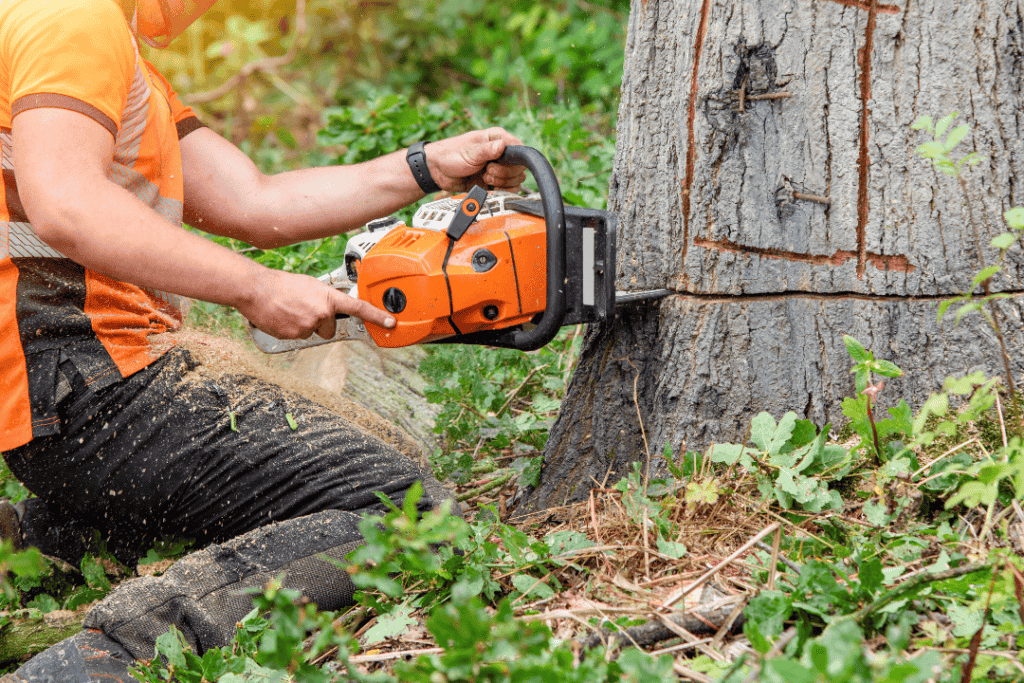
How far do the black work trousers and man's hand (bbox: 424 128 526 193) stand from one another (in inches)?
34.5

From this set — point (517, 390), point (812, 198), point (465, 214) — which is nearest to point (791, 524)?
point (812, 198)

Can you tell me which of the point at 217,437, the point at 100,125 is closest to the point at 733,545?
the point at 217,437

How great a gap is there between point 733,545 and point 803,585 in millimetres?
280

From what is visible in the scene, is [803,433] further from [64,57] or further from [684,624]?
[64,57]

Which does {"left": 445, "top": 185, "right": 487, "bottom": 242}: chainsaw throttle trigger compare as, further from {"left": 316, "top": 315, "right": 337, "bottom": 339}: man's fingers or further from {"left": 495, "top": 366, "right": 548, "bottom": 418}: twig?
{"left": 495, "top": 366, "right": 548, "bottom": 418}: twig

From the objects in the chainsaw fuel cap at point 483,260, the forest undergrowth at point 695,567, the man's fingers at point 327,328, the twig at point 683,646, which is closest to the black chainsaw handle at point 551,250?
the chainsaw fuel cap at point 483,260

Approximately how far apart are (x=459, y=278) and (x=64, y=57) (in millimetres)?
1067

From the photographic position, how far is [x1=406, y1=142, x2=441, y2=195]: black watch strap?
264 cm

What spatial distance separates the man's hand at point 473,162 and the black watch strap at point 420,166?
0.02 m

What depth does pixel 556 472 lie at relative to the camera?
2.35m

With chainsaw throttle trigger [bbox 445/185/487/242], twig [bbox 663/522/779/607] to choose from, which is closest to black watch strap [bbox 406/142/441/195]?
chainsaw throttle trigger [bbox 445/185/487/242]

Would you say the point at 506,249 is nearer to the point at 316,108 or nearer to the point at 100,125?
the point at 100,125

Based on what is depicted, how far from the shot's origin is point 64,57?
1924mm

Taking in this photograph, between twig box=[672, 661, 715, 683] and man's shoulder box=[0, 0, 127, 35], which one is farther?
man's shoulder box=[0, 0, 127, 35]
